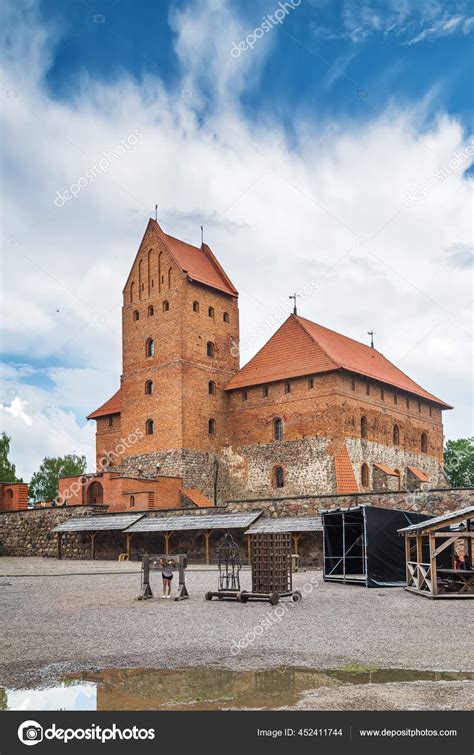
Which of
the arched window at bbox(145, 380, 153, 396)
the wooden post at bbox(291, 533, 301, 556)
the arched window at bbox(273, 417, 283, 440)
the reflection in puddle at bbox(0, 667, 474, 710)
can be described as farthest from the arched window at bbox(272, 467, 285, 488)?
the reflection in puddle at bbox(0, 667, 474, 710)

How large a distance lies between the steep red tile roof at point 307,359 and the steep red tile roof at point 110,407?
762cm

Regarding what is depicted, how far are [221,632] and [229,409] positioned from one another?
32029 mm

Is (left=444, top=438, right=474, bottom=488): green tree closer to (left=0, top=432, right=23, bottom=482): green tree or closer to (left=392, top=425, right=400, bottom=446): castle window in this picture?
(left=392, top=425, right=400, bottom=446): castle window

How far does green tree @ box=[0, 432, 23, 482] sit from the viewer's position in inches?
2138

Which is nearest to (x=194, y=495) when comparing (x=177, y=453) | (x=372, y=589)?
(x=177, y=453)

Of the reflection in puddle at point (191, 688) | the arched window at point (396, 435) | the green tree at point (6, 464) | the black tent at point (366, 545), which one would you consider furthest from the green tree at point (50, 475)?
the reflection in puddle at point (191, 688)

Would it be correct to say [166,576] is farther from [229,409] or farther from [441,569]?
[229,409]

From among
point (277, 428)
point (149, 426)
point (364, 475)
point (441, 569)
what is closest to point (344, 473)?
point (364, 475)

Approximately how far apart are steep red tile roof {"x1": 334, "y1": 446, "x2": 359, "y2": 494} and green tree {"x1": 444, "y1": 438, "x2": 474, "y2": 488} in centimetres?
2256

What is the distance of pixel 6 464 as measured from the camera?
5522 cm

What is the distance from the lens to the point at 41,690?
706 cm

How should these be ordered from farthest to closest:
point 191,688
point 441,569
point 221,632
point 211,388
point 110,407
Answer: point 110,407, point 211,388, point 441,569, point 221,632, point 191,688
